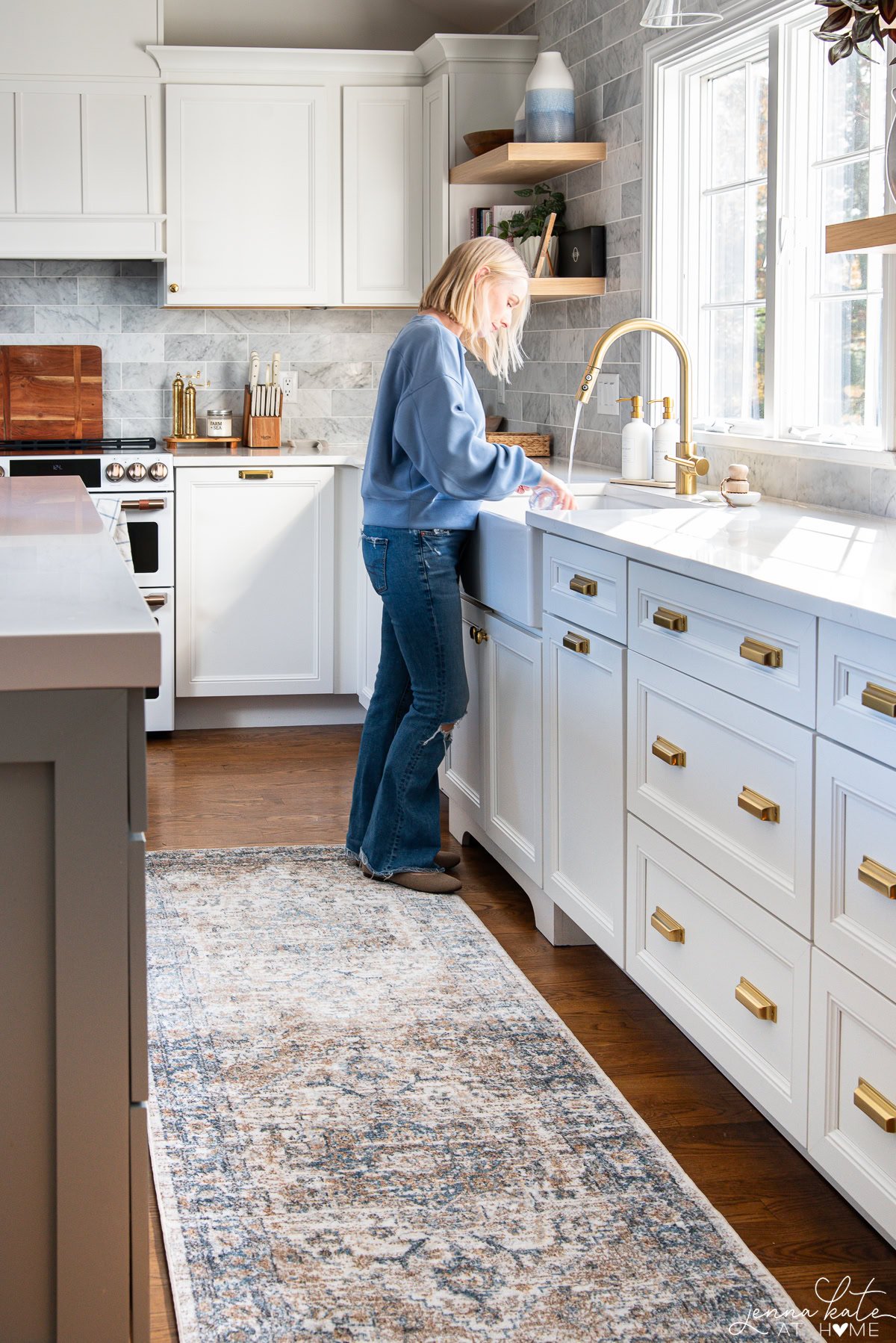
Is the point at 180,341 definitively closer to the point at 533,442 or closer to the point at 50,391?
the point at 50,391

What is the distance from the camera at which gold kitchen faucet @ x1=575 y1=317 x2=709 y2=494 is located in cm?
320

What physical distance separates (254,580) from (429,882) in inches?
75.3

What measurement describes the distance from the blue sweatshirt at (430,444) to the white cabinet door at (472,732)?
38cm

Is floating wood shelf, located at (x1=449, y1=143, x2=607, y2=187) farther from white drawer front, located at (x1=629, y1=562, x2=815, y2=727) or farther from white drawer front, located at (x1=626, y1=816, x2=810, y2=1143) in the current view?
white drawer front, located at (x1=626, y1=816, x2=810, y2=1143)

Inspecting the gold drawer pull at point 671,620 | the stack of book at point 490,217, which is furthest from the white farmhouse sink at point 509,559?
the stack of book at point 490,217

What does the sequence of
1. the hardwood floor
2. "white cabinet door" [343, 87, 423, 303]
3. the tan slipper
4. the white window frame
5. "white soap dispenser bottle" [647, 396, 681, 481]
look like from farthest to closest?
"white cabinet door" [343, 87, 423, 303] → "white soap dispenser bottle" [647, 396, 681, 481] → the tan slipper → the white window frame → the hardwood floor

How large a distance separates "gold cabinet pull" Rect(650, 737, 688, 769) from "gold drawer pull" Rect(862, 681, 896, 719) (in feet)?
1.96

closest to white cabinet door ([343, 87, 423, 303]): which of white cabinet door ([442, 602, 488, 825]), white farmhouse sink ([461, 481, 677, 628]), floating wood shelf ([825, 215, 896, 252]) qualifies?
white farmhouse sink ([461, 481, 677, 628])

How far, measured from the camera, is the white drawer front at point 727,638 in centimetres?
186

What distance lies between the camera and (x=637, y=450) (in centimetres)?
373

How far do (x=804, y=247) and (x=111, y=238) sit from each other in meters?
2.61

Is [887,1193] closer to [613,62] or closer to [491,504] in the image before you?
[491,504]

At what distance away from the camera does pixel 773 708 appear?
1.94 meters

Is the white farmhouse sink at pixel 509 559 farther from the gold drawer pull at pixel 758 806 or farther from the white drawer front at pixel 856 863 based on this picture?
the white drawer front at pixel 856 863
